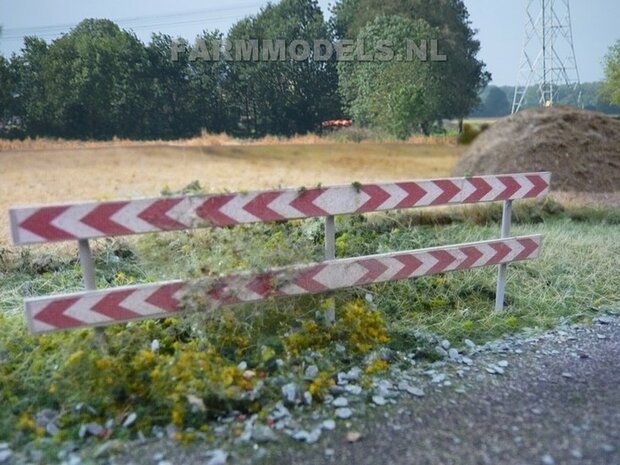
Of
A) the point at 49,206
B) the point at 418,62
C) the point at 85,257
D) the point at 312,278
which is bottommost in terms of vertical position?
the point at 312,278

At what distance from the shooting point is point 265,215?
Answer: 3.16 m

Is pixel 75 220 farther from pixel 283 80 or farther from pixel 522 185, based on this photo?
pixel 522 185

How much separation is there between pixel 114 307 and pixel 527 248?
3054 millimetres

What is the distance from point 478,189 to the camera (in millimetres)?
3803

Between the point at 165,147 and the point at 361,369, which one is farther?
the point at 165,147

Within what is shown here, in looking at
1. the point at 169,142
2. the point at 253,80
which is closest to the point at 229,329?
the point at 169,142

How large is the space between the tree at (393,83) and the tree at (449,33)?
88 mm

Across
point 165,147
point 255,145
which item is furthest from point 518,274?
point 165,147

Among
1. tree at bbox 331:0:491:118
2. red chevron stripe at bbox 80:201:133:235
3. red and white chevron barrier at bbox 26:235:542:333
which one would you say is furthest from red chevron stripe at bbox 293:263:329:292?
tree at bbox 331:0:491:118

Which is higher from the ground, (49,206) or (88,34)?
(88,34)

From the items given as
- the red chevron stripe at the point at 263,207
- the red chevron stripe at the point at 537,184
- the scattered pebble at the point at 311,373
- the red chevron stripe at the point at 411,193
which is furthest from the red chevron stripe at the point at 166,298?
the red chevron stripe at the point at 537,184

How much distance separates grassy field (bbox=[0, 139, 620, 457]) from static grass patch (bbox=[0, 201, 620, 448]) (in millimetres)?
10

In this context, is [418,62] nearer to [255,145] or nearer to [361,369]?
[255,145]

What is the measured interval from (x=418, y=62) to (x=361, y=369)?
308cm
